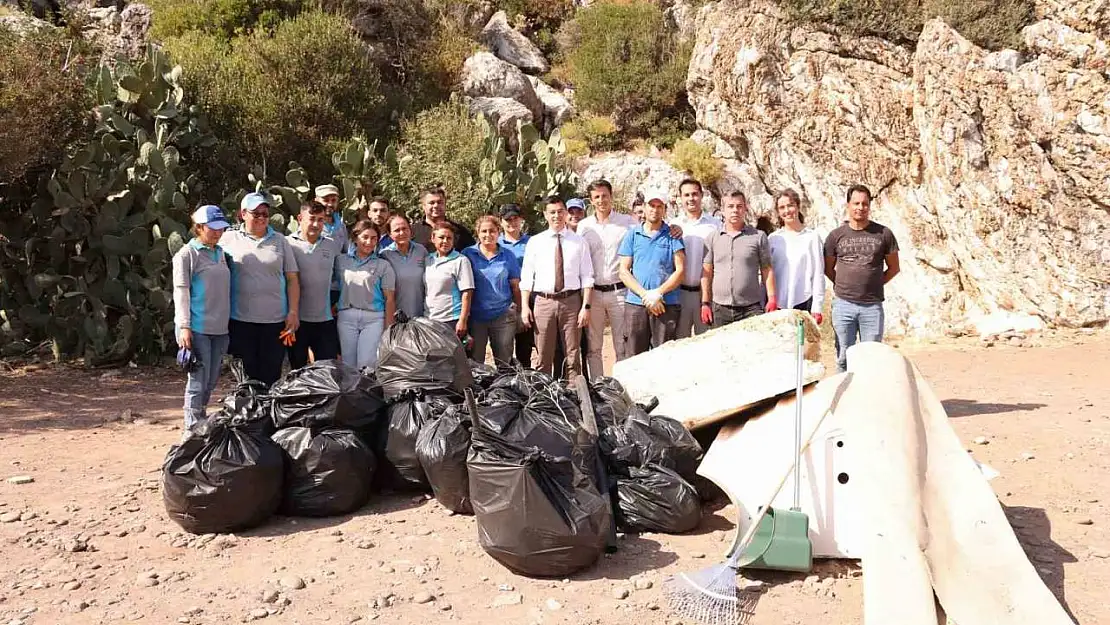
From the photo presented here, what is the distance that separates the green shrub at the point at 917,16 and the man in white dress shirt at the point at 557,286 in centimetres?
887

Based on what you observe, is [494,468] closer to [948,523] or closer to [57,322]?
[948,523]

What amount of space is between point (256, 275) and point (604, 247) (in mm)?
2606

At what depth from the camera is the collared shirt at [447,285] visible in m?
5.96

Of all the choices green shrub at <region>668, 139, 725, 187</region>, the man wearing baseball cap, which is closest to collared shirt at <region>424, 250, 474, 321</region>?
the man wearing baseball cap

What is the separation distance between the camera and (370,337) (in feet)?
19.5

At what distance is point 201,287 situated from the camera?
5.30m

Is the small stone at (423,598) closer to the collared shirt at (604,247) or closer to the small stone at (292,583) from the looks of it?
the small stone at (292,583)

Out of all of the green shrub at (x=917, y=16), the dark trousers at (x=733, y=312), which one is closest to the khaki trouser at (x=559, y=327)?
the dark trousers at (x=733, y=312)

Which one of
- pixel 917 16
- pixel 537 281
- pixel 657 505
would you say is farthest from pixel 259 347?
pixel 917 16

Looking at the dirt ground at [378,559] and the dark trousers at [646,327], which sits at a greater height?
the dark trousers at [646,327]

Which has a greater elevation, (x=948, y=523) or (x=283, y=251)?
(x=283, y=251)

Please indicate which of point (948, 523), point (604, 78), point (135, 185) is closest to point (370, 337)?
point (948, 523)

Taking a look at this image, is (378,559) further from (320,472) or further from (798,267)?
(798,267)

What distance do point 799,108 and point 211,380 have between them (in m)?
11.6
